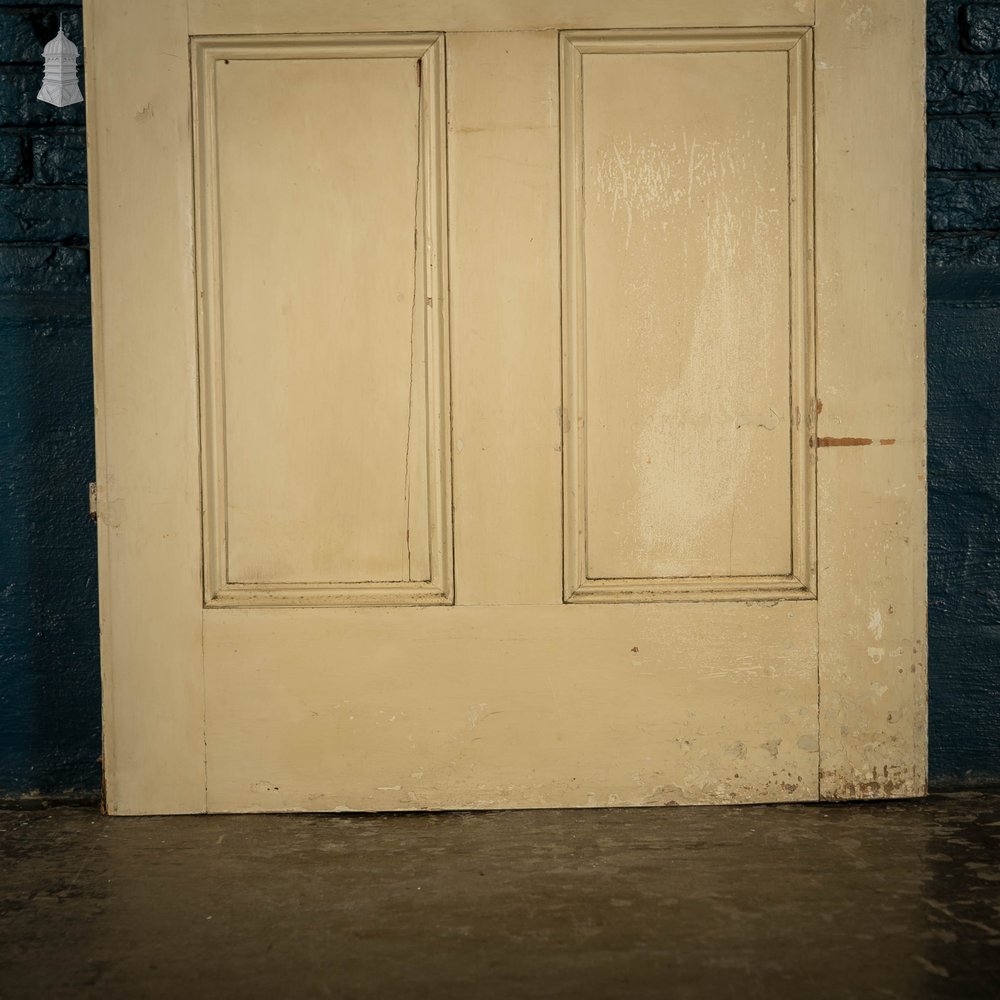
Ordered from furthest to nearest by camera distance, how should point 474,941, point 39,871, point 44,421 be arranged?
point 44,421 → point 39,871 → point 474,941

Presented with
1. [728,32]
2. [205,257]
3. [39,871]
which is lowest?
[39,871]

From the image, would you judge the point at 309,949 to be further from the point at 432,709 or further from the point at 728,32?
the point at 728,32

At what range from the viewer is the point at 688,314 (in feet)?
7.25

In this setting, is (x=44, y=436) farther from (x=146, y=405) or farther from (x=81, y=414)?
(x=146, y=405)

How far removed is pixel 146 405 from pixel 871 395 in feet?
5.19

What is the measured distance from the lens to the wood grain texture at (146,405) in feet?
7.12

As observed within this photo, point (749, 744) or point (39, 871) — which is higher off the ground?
point (749, 744)

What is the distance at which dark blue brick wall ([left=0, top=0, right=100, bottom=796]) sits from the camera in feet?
7.75

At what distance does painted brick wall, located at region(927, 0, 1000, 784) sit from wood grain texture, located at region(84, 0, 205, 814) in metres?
1.71

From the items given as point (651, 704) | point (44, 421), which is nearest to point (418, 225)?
point (44, 421)

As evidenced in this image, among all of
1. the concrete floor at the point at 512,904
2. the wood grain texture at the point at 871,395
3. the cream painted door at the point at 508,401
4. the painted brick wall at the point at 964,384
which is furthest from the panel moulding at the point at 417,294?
the painted brick wall at the point at 964,384

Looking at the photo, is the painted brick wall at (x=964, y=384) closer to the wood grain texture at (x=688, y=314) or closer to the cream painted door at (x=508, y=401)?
the cream painted door at (x=508, y=401)

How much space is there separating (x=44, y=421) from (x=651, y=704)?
1.54 metres

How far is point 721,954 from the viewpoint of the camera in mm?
1624
